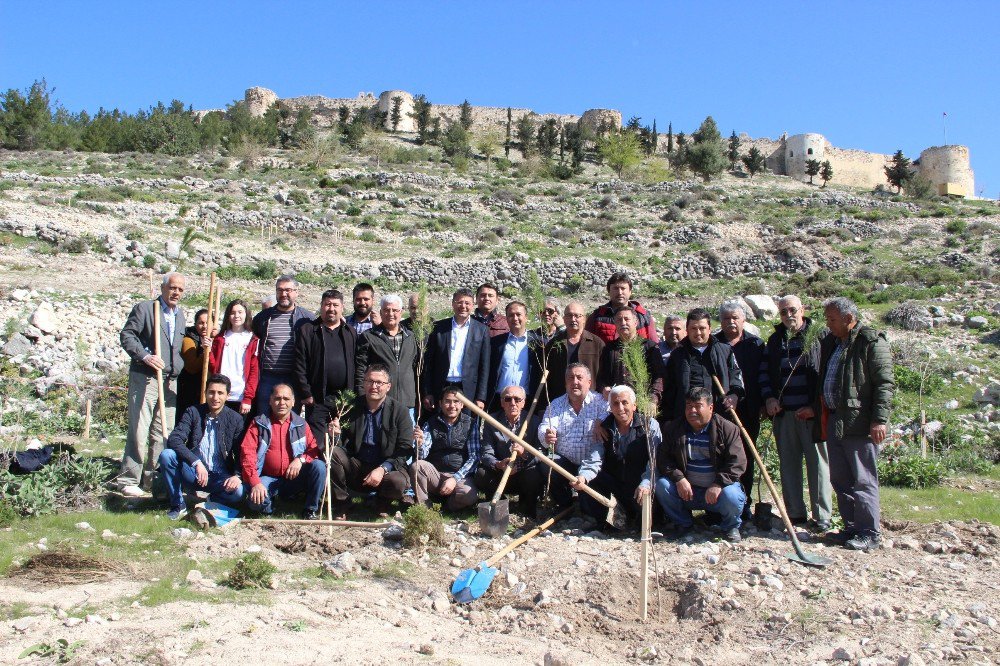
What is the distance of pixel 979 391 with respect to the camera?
388 inches

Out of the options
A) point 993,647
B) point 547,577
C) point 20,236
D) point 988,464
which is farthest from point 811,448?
point 20,236

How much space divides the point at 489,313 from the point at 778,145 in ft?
195

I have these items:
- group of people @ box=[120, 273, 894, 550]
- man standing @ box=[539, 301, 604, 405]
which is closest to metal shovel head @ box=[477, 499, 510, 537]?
group of people @ box=[120, 273, 894, 550]

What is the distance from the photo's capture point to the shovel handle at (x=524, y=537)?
425 cm

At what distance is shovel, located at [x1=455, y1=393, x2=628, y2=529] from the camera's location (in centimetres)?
469

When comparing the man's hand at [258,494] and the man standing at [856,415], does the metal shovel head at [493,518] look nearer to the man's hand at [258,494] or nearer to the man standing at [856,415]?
the man's hand at [258,494]

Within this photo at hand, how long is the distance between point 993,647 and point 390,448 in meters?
3.72

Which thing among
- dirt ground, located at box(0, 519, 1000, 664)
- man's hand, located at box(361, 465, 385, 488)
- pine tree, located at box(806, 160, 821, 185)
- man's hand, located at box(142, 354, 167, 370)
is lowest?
dirt ground, located at box(0, 519, 1000, 664)

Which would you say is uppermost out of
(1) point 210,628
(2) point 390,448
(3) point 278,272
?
(3) point 278,272

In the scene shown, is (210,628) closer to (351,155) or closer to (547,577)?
(547,577)

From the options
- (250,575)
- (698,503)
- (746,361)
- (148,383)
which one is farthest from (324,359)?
(746,361)

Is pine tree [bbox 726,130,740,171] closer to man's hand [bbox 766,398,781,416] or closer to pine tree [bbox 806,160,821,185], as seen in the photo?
pine tree [bbox 806,160,821,185]

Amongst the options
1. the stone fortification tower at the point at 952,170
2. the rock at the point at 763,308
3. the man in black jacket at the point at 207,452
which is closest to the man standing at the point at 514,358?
the man in black jacket at the point at 207,452

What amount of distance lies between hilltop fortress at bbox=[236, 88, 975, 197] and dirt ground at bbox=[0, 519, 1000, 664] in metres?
54.5
